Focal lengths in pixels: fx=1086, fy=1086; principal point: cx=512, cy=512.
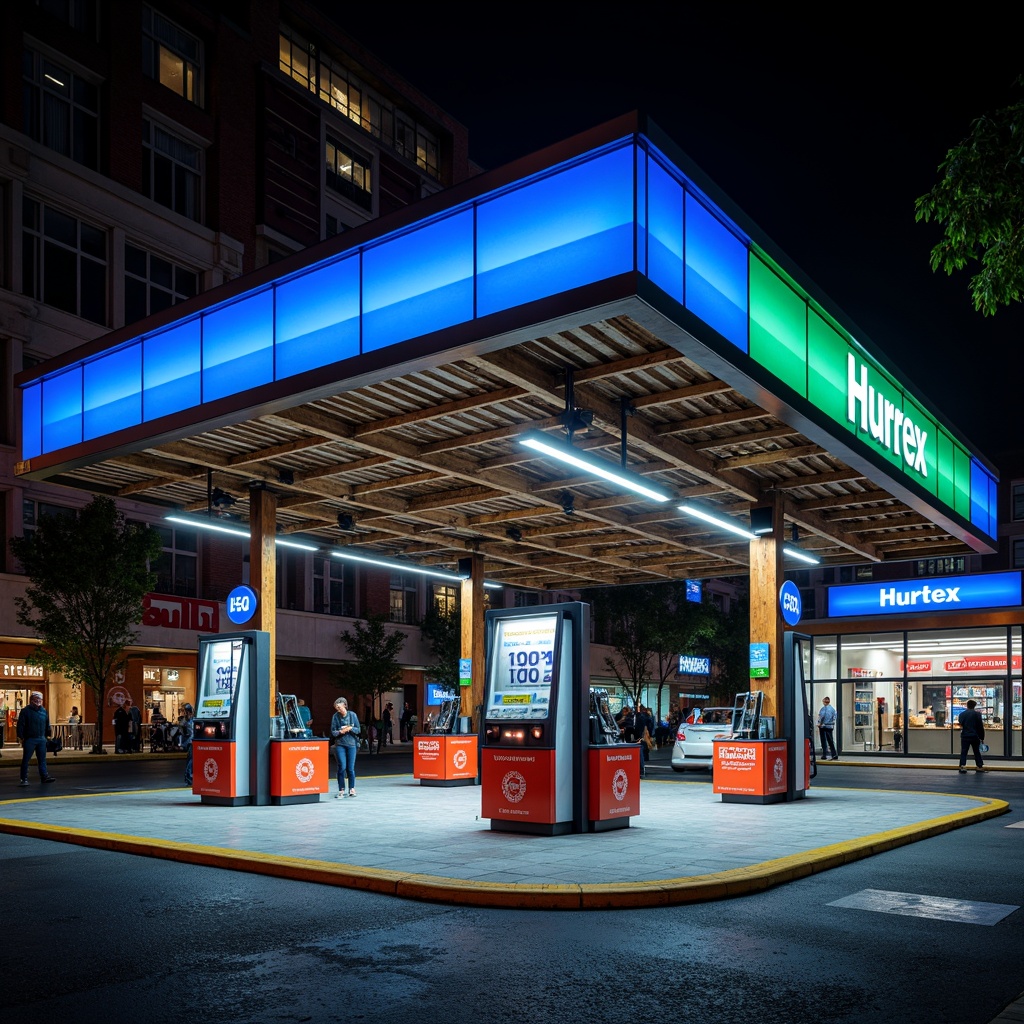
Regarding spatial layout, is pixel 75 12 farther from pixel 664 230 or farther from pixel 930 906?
pixel 930 906

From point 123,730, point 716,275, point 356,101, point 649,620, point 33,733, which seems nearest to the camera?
point 716,275

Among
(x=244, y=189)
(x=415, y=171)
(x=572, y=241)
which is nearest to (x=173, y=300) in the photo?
(x=244, y=189)

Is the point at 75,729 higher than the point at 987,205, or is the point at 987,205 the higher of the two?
the point at 987,205

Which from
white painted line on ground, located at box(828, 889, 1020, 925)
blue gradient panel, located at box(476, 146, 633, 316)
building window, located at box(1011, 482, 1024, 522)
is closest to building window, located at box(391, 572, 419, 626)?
building window, located at box(1011, 482, 1024, 522)

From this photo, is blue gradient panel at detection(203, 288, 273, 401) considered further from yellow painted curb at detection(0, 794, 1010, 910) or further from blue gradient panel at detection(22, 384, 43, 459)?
yellow painted curb at detection(0, 794, 1010, 910)

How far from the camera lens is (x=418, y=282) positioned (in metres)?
13.4

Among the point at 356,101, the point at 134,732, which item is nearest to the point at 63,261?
the point at 134,732

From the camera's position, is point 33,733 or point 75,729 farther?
point 75,729

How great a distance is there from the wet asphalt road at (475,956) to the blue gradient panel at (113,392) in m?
8.73

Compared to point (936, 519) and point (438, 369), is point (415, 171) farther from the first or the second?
point (438, 369)

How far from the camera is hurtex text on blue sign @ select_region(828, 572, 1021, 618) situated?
116 feet

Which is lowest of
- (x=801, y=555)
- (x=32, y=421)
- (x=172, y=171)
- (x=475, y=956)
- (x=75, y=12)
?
(x=475, y=956)

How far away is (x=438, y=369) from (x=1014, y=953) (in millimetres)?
9097

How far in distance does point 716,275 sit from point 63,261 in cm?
3169
